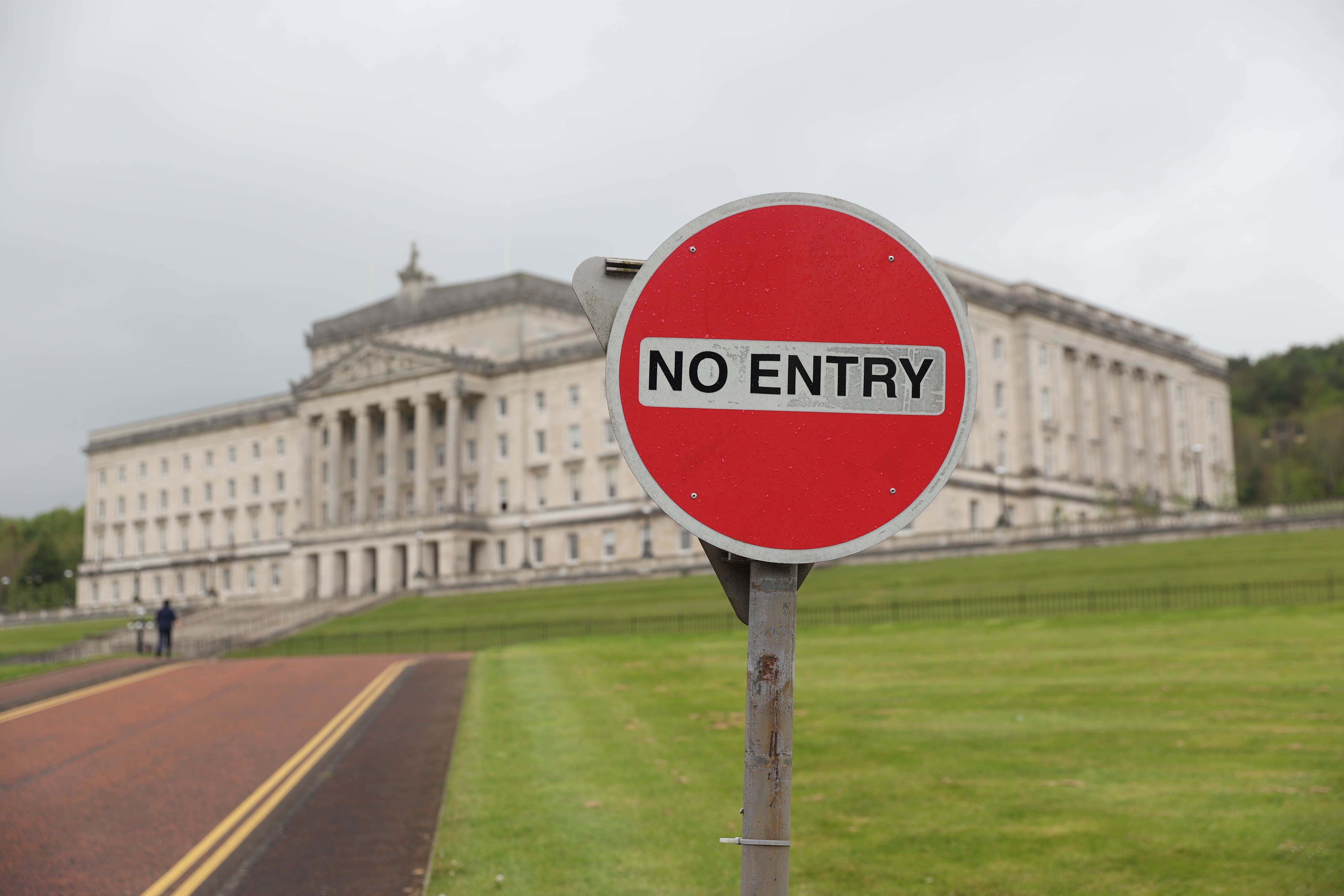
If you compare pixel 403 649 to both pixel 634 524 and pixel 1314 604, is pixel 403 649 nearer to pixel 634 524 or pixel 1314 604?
pixel 1314 604

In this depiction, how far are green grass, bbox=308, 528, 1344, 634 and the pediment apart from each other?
32.1m

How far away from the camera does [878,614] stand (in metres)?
40.2

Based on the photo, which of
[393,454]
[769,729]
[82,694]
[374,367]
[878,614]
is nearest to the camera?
[769,729]

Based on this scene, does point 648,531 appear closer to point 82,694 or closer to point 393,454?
point 393,454

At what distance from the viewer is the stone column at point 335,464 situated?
337ft

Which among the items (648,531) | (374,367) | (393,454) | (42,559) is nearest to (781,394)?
(648,531)

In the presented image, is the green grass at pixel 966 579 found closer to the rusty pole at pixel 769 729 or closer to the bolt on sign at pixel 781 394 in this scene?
Answer: the bolt on sign at pixel 781 394

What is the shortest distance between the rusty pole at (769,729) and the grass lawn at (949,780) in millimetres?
5193

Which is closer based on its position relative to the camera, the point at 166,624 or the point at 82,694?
the point at 82,694

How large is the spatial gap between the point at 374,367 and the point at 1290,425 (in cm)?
8349

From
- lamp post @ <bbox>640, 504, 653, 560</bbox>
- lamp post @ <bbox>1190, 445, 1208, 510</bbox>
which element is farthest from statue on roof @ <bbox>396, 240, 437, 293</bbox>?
lamp post @ <bbox>1190, 445, 1208, 510</bbox>

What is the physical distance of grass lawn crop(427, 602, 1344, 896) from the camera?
26.8ft

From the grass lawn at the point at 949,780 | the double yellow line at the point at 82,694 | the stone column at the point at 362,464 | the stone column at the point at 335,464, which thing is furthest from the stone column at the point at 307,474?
the grass lawn at the point at 949,780

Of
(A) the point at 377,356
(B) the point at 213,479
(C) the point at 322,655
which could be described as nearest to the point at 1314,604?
(C) the point at 322,655
